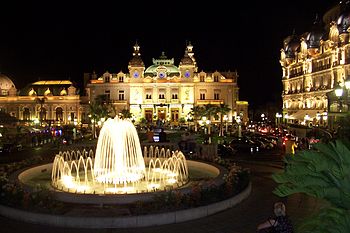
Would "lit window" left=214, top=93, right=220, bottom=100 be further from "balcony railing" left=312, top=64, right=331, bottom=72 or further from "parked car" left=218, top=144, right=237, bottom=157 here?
"parked car" left=218, top=144, right=237, bottom=157

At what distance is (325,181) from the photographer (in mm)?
4945

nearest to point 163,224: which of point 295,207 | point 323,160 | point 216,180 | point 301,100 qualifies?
point 216,180

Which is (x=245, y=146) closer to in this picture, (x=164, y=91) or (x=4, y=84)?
(x=164, y=91)

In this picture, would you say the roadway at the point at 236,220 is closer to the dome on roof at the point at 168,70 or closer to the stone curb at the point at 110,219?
the stone curb at the point at 110,219

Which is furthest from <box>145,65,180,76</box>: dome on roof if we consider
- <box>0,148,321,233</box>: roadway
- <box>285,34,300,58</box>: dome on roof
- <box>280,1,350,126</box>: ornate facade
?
<box>0,148,321,233</box>: roadway

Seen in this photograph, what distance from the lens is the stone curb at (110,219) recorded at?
12.8 metres

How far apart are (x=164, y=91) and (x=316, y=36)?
3480cm

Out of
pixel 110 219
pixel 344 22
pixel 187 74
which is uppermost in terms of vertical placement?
pixel 344 22

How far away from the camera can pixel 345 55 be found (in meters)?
57.7

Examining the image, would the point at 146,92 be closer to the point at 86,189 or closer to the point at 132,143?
the point at 132,143

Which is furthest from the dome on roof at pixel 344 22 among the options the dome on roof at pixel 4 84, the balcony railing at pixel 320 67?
the dome on roof at pixel 4 84

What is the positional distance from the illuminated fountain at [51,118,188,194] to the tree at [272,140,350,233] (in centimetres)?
1306

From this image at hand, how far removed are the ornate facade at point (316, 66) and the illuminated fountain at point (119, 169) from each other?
35.7 metres

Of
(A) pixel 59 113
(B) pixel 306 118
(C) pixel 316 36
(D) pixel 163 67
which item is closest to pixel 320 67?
(C) pixel 316 36
